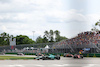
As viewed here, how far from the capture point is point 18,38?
153 metres

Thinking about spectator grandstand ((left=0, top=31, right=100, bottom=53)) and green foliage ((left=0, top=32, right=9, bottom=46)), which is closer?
spectator grandstand ((left=0, top=31, right=100, bottom=53))

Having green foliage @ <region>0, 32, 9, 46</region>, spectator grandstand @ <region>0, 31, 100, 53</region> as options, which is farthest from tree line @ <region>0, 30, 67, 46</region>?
spectator grandstand @ <region>0, 31, 100, 53</region>

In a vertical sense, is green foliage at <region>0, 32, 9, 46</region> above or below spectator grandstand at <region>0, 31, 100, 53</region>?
above

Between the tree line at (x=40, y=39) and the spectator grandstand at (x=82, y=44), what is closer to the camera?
the spectator grandstand at (x=82, y=44)

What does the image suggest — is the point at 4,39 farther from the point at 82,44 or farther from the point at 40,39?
the point at 82,44

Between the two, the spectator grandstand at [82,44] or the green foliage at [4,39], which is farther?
the green foliage at [4,39]

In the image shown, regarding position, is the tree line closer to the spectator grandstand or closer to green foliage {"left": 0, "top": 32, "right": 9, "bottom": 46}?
green foliage {"left": 0, "top": 32, "right": 9, "bottom": 46}

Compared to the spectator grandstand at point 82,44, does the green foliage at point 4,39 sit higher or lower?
higher

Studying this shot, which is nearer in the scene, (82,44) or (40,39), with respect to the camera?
(82,44)

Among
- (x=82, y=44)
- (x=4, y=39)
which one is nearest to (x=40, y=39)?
(x=4, y=39)

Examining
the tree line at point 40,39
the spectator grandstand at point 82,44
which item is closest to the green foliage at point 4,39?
the tree line at point 40,39

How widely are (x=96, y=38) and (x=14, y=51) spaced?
43.0 metres

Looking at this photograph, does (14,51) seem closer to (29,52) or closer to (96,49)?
(29,52)

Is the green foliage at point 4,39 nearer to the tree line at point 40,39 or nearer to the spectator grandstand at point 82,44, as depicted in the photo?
the tree line at point 40,39
